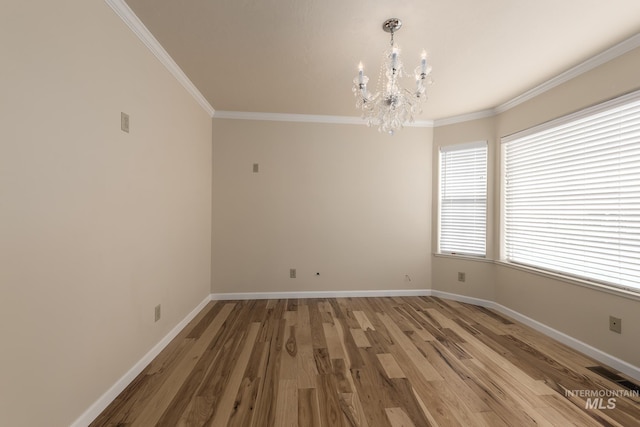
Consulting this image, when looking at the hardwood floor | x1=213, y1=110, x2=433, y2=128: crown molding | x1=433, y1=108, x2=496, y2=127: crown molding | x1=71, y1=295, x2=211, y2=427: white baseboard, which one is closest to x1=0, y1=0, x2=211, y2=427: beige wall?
x1=71, y1=295, x2=211, y2=427: white baseboard

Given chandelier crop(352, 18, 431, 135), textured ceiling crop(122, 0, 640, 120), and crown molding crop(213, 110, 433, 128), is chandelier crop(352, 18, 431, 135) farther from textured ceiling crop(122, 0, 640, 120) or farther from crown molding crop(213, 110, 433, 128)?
crown molding crop(213, 110, 433, 128)

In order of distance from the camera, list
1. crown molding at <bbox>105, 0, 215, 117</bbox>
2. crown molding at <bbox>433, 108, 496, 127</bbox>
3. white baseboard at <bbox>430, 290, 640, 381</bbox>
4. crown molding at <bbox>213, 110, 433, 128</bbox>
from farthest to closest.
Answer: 1. crown molding at <bbox>213, 110, 433, 128</bbox>
2. crown molding at <bbox>433, 108, 496, 127</bbox>
3. white baseboard at <bbox>430, 290, 640, 381</bbox>
4. crown molding at <bbox>105, 0, 215, 117</bbox>

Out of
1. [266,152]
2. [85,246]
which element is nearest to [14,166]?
[85,246]

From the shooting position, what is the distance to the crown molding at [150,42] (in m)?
1.75

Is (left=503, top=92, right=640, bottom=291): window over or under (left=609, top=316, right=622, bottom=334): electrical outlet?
over

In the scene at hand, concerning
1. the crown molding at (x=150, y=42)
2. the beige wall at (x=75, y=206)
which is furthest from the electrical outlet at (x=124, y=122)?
the crown molding at (x=150, y=42)

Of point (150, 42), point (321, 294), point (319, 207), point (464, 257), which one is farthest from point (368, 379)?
point (150, 42)

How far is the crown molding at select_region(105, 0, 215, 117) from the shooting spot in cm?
175

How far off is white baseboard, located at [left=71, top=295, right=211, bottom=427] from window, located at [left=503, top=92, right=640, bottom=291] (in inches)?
153

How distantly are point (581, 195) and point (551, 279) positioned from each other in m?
0.88

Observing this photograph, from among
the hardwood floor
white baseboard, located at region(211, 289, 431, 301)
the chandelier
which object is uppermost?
the chandelier

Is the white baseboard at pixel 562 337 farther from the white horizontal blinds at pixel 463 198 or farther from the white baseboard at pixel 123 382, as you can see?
the white baseboard at pixel 123 382

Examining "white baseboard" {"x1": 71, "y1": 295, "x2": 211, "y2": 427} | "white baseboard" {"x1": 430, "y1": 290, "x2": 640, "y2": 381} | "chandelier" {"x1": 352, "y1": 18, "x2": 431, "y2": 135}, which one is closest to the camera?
"white baseboard" {"x1": 71, "y1": 295, "x2": 211, "y2": 427}

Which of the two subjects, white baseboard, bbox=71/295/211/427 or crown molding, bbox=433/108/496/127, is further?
crown molding, bbox=433/108/496/127
